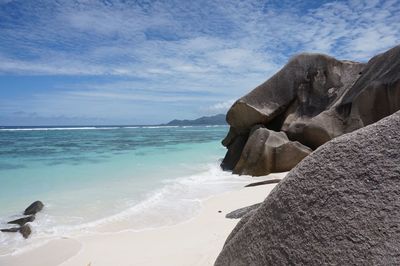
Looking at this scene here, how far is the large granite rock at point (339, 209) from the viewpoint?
5.96ft

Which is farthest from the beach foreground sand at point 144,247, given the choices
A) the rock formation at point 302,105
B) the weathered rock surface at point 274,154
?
the rock formation at point 302,105

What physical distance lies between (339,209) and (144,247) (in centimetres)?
348

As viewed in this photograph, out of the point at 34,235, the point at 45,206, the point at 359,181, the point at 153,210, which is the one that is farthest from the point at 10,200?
the point at 359,181

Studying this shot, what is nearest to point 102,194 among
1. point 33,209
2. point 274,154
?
point 33,209

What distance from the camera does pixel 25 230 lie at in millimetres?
5812

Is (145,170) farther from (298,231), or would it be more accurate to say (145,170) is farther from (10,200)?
(298,231)

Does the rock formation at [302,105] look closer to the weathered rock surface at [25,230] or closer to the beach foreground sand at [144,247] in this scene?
the beach foreground sand at [144,247]

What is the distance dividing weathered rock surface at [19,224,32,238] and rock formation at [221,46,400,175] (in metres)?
6.53

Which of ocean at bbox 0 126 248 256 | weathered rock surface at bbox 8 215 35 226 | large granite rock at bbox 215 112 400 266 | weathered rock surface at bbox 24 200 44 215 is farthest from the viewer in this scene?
weathered rock surface at bbox 24 200 44 215

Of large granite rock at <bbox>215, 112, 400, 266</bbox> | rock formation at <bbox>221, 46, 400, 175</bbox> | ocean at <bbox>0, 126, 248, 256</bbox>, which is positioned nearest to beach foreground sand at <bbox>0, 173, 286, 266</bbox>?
ocean at <bbox>0, 126, 248, 256</bbox>

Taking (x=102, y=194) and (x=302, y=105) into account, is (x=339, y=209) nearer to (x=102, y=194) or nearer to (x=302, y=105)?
(x=102, y=194)

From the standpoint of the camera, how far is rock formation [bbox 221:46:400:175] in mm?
10273

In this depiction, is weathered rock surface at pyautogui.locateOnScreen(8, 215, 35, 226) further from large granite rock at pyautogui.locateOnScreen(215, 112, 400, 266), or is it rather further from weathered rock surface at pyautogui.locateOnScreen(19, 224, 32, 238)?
large granite rock at pyautogui.locateOnScreen(215, 112, 400, 266)

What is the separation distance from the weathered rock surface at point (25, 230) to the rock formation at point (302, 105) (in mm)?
6528
